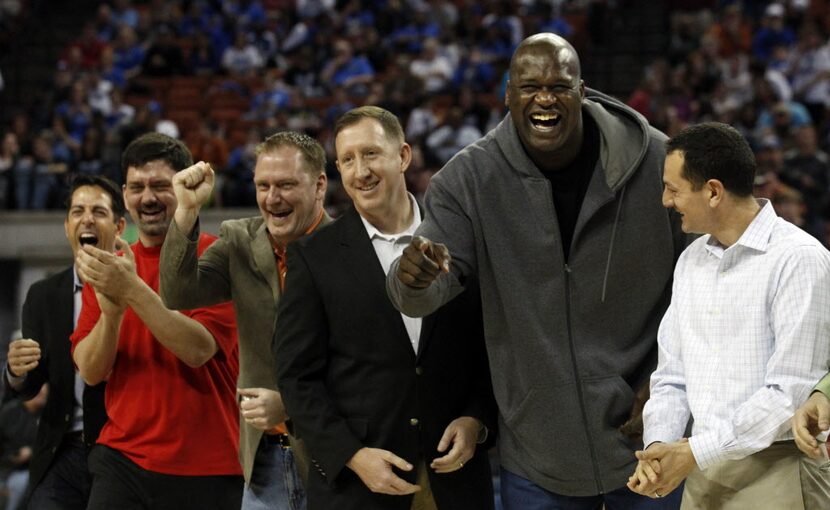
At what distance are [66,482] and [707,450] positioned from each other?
116 inches

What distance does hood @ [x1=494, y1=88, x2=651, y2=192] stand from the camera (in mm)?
3982

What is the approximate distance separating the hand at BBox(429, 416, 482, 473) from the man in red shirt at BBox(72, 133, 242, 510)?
45.9 inches

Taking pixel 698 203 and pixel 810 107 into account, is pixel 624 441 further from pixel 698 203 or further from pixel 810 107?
pixel 810 107

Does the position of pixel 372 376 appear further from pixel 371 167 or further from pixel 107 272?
pixel 107 272

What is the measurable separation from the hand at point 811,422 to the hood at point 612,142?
1.07 metres

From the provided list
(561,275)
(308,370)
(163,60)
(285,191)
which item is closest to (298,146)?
(285,191)

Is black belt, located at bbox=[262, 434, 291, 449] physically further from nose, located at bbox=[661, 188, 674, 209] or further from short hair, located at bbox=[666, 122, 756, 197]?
short hair, located at bbox=[666, 122, 756, 197]

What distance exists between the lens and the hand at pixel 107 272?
14.7 ft

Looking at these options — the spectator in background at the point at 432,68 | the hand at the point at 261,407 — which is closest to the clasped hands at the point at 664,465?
the hand at the point at 261,407

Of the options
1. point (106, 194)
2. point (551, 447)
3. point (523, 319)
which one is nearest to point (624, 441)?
point (551, 447)

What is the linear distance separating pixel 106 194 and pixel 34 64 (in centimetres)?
1586

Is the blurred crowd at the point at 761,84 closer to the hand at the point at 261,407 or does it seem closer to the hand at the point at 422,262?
the hand at the point at 261,407

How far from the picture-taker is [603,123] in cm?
405

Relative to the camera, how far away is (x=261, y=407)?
4.25 metres
